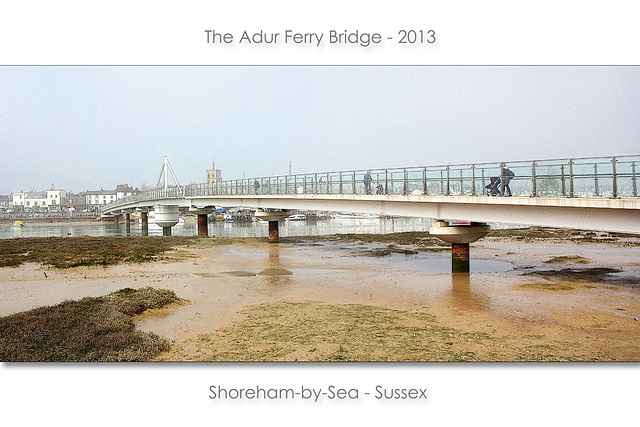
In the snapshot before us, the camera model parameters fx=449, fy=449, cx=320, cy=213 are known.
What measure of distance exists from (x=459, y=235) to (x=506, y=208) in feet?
11.5

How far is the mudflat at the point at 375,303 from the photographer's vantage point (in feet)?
29.2

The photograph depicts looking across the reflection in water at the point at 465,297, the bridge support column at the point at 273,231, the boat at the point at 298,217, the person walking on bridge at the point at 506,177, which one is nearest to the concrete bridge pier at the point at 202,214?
the bridge support column at the point at 273,231

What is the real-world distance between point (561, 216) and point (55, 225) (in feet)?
235

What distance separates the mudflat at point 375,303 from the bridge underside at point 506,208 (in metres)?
2.43

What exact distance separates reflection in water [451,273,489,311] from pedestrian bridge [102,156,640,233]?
241cm

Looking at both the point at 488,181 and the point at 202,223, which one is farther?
the point at 202,223

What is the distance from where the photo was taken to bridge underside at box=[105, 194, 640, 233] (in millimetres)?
11172

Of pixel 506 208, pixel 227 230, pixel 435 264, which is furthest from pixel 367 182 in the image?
pixel 227 230

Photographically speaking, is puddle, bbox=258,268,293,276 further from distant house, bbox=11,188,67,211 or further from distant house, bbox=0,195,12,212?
distant house, bbox=11,188,67,211

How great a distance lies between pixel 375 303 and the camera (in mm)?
13336

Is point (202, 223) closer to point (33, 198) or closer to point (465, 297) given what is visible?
point (33, 198)

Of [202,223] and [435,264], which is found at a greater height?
[202,223]

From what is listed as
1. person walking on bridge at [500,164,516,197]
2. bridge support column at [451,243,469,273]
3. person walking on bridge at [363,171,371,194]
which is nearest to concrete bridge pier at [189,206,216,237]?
person walking on bridge at [363,171,371,194]

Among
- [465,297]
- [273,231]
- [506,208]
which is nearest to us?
[465,297]
